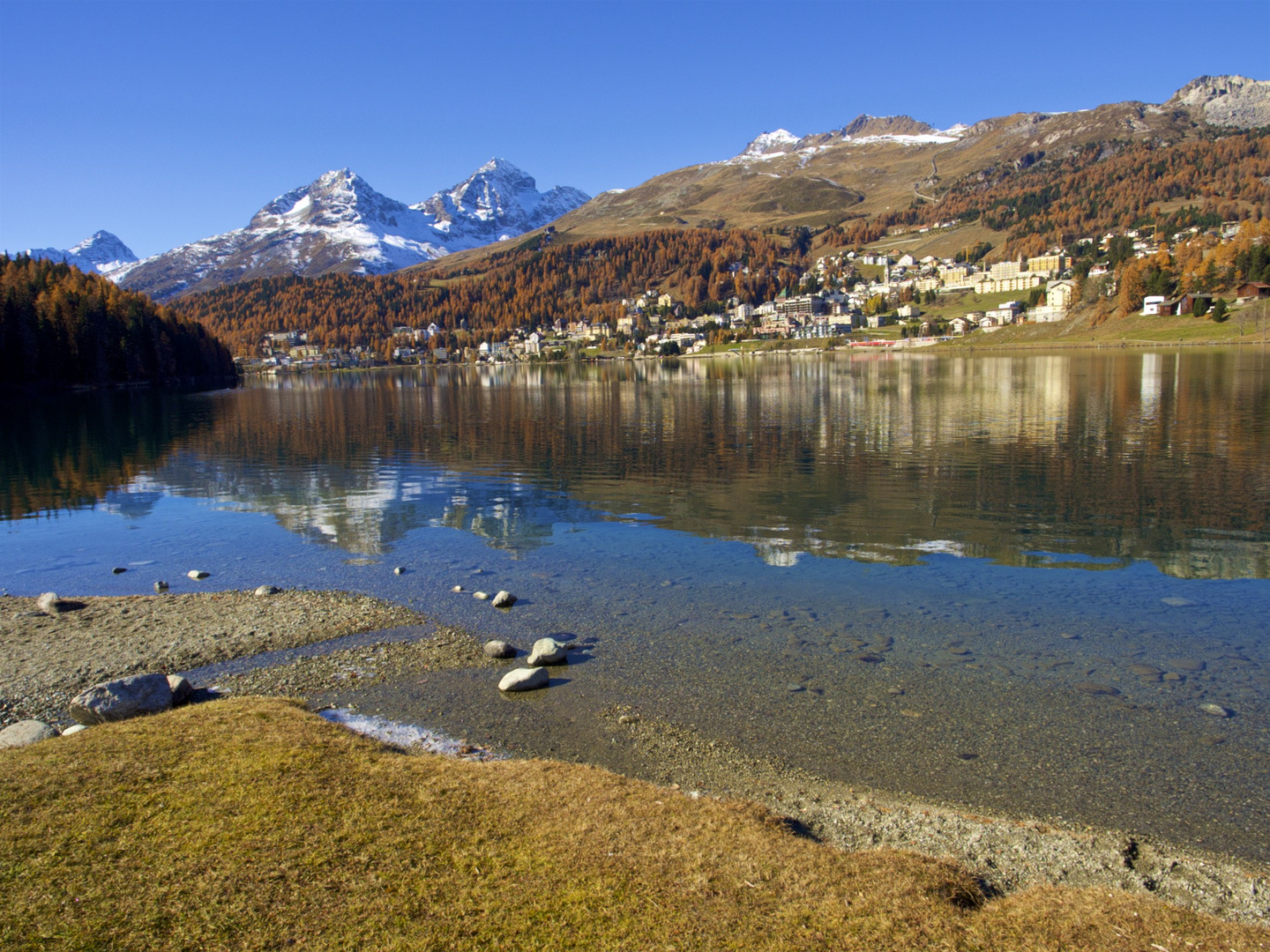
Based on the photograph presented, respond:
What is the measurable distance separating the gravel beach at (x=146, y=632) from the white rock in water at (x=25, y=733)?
3.78 feet

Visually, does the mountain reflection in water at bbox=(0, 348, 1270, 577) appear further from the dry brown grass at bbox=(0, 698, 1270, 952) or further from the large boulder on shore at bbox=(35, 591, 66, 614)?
the dry brown grass at bbox=(0, 698, 1270, 952)

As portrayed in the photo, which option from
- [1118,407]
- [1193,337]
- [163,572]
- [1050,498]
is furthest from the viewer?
[1193,337]

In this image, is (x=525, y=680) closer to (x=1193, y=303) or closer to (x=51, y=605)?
(x=51, y=605)

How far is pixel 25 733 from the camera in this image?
9.88m

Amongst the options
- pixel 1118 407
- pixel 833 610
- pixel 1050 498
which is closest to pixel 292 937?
pixel 833 610

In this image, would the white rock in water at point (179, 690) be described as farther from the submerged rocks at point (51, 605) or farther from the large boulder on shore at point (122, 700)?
the submerged rocks at point (51, 605)

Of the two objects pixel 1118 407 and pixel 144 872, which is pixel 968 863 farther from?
pixel 1118 407

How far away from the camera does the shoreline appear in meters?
7.28

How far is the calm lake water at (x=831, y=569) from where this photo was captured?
10242 millimetres

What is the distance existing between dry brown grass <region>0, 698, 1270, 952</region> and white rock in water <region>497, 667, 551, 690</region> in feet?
11.3

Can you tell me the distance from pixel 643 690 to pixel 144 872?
289 inches

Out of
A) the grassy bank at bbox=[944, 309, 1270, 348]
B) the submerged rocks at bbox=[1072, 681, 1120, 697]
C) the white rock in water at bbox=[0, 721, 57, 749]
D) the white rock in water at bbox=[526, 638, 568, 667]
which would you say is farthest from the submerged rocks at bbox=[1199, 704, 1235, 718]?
the grassy bank at bbox=[944, 309, 1270, 348]

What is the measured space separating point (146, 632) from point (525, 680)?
8.83m

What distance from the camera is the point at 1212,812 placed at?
849 cm
